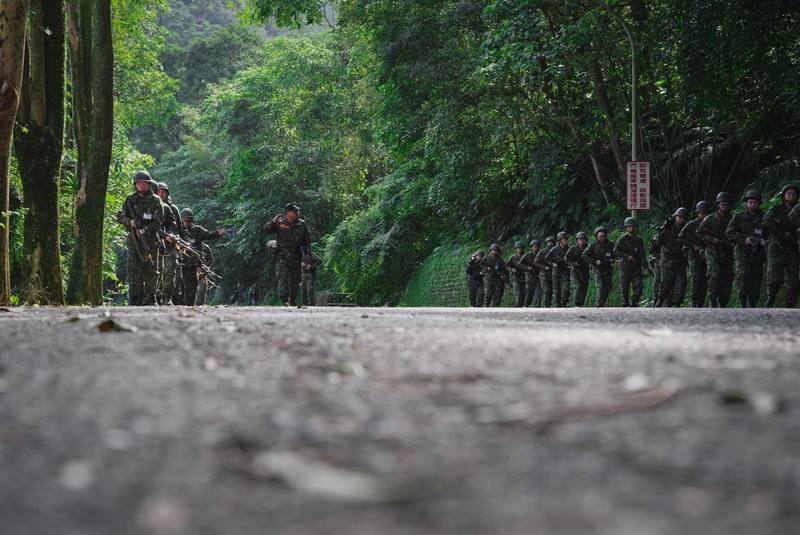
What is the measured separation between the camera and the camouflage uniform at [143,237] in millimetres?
18062

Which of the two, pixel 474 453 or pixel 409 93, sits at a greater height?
pixel 409 93

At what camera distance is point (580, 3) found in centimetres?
2534

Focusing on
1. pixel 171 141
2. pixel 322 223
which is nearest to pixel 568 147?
pixel 322 223

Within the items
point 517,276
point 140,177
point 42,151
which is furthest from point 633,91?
point 42,151

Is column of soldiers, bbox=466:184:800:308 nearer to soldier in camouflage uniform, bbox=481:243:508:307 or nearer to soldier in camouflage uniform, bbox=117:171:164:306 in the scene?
soldier in camouflage uniform, bbox=481:243:508:307

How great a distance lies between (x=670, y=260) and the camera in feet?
75.9

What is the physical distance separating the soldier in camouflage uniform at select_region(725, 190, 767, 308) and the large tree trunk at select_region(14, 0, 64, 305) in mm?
11435

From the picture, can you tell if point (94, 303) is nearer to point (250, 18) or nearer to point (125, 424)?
point (250, 18)

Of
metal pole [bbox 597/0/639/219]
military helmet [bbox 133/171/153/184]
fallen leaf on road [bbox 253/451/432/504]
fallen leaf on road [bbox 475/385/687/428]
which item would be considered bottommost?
fallen leaf on road [bbox 253/451/432/504]

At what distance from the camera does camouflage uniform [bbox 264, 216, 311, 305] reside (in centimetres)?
2077

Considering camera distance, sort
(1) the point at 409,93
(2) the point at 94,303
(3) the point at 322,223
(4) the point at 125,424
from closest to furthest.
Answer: (4) the point at 125,424 < (2) the point at 94,303 < (1) the point at 409,93 < (3) the point at 322,223

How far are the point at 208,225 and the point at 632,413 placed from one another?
55487 millimetres

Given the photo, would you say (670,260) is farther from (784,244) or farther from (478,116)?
(478,116)

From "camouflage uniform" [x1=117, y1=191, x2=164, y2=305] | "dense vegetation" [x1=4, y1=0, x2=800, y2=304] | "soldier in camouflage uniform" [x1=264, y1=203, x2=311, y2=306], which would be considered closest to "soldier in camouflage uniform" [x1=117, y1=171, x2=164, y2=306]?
"camouflage uniform" [x1=117, y1=191, x2=164, y2=305]
